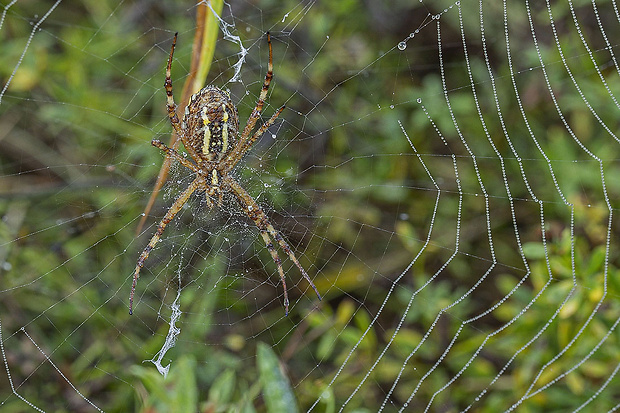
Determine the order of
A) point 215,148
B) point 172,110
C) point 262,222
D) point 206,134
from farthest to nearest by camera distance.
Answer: point 262,222 < point 215,148 < point 206,134 < point 172,110

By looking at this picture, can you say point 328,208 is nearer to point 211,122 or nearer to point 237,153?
point 237,153

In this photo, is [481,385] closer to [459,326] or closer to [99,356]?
[459,326]

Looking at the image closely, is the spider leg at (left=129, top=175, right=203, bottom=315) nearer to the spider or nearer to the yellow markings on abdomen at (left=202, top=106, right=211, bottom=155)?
the spider

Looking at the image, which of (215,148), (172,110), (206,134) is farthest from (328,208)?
(172,110)

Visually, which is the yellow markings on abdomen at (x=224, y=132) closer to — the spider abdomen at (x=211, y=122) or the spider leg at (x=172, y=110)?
the spider abdomen at (x=211, y=122)

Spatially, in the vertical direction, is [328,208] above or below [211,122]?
below

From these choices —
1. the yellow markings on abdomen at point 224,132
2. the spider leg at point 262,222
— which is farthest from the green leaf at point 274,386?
the yellow markings on abdomen at point 224,132

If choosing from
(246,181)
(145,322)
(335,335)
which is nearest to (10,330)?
(145,322)
